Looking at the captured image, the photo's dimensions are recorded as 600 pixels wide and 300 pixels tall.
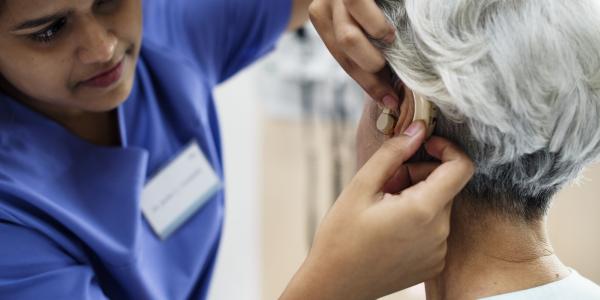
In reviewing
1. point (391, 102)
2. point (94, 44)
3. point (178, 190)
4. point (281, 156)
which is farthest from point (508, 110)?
point (281, 156)

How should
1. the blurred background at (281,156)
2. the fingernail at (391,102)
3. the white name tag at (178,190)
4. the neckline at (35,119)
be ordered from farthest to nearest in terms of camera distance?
the blurred background at (281,156), the white name tag at (178,190), the neckline at (35,119), the fingernail at (391,102)

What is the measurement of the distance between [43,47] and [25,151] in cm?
20

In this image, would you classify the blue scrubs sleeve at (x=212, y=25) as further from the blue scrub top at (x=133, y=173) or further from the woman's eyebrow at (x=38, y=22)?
the woman's eyebrow at (x=38, y=22)

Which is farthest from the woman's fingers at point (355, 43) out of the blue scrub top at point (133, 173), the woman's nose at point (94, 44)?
the blue scrub top at point (133, 173)

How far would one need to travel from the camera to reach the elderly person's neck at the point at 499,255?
1.03m

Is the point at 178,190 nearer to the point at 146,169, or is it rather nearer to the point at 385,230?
the point at 146,169

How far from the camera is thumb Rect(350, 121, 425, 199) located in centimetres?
93

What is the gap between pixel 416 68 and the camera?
974mm

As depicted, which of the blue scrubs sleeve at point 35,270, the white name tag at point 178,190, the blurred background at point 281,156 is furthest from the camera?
the blurred background at point 281,156

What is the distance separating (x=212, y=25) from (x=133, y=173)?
366 mm

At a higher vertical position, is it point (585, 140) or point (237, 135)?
point (585, 140)

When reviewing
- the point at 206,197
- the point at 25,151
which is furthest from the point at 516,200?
the point at 25,151

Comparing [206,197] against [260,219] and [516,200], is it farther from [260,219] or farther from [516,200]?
[260,219]

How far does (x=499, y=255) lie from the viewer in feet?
3.40
